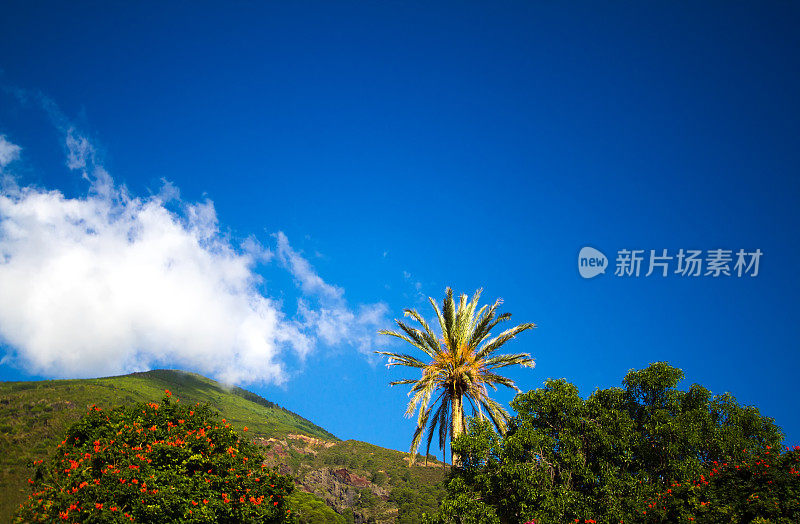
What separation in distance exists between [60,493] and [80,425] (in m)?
3.54

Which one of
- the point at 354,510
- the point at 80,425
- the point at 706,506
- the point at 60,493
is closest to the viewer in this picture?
the point at 60,493

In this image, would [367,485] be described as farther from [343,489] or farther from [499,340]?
[499,340]

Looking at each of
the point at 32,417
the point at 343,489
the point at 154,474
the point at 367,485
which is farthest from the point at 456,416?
the point at 367,485

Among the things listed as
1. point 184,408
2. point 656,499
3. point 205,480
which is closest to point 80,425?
point 184,408

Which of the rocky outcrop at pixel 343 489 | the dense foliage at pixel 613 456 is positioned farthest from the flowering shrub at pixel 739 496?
the rocky outcrop at pixel 343 489

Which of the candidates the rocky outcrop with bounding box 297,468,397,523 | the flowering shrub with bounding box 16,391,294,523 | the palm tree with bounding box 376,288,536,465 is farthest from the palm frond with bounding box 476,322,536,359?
the rocky outcrop with bounding box 297,468,397,523

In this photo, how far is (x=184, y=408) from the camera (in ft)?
58.9

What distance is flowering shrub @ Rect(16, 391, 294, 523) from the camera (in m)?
12.5

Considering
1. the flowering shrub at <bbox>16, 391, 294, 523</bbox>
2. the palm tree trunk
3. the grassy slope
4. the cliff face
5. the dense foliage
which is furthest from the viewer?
the cliff face

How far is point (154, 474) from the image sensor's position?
13406mm

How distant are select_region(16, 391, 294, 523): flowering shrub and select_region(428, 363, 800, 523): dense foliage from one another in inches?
295

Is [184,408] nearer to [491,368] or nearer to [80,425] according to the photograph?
[80,425]

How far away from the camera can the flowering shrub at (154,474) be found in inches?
493

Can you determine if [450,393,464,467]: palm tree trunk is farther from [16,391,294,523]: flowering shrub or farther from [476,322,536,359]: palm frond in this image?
[16,391,294,523]: flowering shrub
